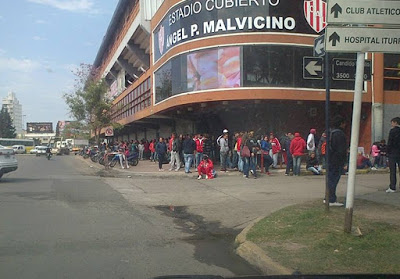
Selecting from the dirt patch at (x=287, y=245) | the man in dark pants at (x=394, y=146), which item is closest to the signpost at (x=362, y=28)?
the dirt patch at (x=287, y=245)

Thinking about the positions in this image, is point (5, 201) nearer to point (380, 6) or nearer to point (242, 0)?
point (380, 6)

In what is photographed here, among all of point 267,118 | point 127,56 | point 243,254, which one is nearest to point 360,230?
point 243,254

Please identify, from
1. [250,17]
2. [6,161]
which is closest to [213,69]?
[250,17]

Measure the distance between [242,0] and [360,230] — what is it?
14678 millimetres

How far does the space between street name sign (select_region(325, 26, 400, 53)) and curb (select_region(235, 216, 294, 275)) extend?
304 cm

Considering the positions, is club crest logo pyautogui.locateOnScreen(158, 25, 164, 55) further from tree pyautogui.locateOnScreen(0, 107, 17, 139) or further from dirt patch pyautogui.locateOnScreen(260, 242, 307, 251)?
tree pyautogui.locateOnScreen(0, 107, 17, 139)

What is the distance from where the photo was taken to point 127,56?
40.2m

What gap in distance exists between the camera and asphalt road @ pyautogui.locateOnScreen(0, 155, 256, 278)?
209 inches

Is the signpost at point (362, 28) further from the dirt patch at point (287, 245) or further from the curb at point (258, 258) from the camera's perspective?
the curb at point (258, 258)

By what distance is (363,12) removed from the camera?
19.2 ft

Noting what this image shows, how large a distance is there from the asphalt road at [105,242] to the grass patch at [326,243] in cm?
61

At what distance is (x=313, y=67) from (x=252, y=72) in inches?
434

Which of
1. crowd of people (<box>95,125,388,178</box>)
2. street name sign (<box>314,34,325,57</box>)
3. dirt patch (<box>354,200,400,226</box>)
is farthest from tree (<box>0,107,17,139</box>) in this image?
street name sign (<box>314,34,325,57</box>)

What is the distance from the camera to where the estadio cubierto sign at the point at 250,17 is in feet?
61.5
